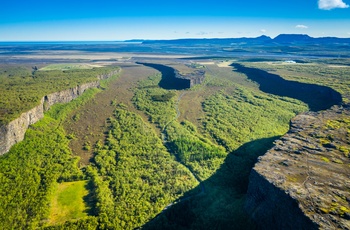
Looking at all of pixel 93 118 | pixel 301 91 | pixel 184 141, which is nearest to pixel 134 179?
pixel 184 141

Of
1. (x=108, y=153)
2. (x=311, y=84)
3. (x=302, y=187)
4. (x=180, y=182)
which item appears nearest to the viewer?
(x=302, y=187)

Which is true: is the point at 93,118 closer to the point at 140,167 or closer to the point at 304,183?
the point at 140,167

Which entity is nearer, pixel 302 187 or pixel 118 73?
pixel 302 187

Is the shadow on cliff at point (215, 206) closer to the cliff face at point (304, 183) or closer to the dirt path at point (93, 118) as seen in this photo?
the cliff face at point (304, 183)

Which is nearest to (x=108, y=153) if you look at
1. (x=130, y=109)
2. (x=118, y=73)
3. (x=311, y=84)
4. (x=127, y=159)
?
(x=127, y=159)

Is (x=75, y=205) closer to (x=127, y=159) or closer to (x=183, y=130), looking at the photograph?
(x=127, y=159)

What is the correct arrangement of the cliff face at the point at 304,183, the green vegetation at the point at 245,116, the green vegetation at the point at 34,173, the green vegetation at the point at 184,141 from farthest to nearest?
the green vegetation at the point at 245,116
the green vegetation at the point at 184,141
the green vegetation at the point at 34,173
the cliff face at the point at 304,183

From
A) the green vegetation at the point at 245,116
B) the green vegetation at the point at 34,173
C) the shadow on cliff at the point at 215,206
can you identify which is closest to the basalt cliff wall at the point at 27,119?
the green vegetation at the point at 34,173
